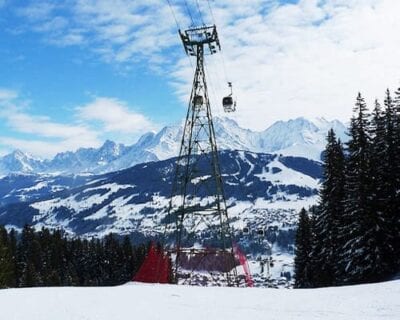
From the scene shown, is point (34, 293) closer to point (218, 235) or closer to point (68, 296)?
point (68, 296)

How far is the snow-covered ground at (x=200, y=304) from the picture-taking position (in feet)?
56.4

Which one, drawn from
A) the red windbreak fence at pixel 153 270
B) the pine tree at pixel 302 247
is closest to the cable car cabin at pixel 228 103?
the red windbreak fence at pixel 153 270

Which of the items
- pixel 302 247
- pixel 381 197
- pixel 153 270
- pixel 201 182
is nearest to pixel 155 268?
pixel 153 270

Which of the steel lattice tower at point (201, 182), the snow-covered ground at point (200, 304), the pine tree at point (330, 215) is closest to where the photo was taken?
the snow-covered ground at point (200, 304)

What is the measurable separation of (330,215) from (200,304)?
27.5 m

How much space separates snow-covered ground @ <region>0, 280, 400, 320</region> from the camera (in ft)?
56.4

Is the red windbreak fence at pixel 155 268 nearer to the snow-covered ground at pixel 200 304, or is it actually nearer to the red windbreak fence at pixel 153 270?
the red windbreak fence at pixel 153 270

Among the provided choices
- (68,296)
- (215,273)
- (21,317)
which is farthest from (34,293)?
(215,273)

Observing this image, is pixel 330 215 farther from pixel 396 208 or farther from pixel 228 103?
pixel 228 103

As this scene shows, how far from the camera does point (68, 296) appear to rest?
21.7 meters

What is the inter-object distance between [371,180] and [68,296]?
2518 cm

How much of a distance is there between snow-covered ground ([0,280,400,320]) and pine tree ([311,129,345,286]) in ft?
68.4

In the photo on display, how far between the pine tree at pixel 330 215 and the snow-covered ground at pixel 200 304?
20.8 meters

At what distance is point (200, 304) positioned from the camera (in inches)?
788
